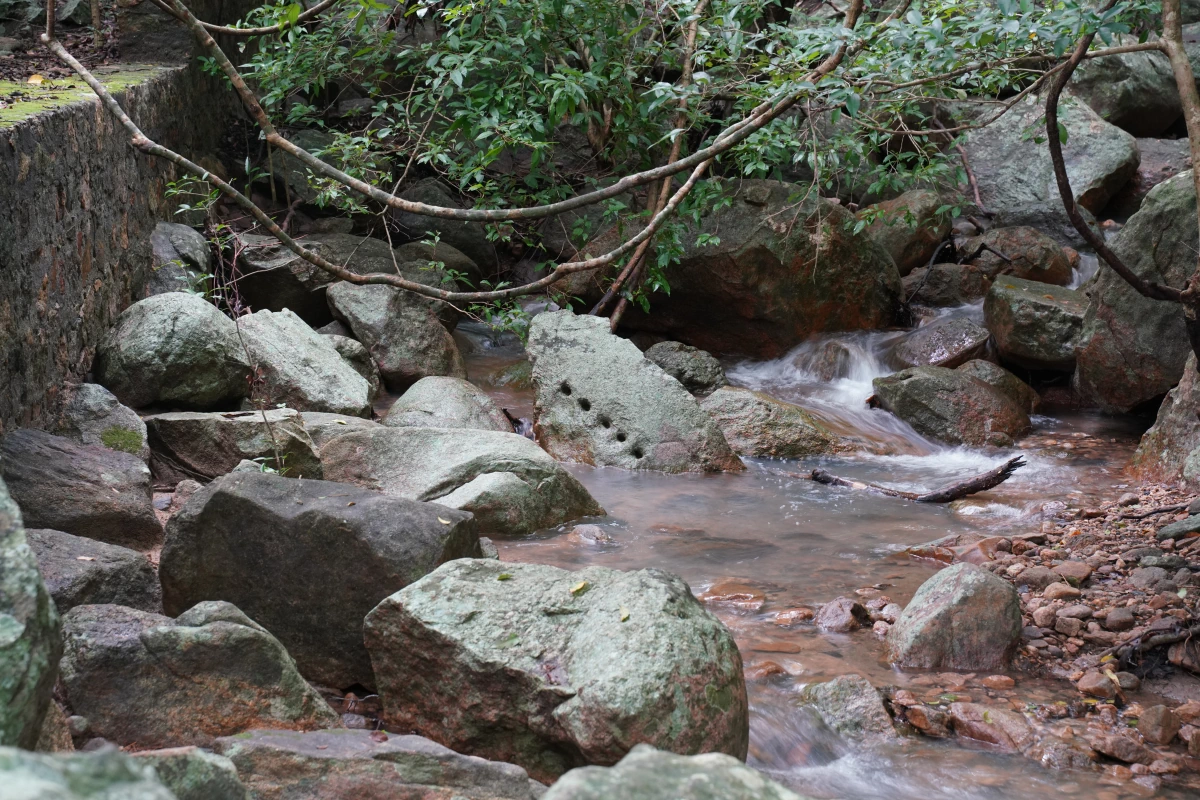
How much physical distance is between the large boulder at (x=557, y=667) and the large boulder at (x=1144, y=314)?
577 centimetres

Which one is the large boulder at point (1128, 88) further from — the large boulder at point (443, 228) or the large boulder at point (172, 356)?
the large boulder at point (172, 356)

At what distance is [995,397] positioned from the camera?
7812 mm

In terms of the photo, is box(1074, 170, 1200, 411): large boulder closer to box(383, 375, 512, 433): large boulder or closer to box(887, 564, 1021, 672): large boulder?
box(887, 564, 1021, 672): large boulder

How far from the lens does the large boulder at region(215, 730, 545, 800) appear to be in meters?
2.03

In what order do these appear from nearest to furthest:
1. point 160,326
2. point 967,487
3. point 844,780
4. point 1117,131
A: point 844,780, point 160,326, point 967,487, point 1117,131

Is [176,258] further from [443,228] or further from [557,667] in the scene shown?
[557,667]

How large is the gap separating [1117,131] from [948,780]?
35.9 ft

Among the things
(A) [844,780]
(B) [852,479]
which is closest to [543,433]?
(B) [852,479]

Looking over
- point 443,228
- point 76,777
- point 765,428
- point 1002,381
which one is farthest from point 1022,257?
point 76,777

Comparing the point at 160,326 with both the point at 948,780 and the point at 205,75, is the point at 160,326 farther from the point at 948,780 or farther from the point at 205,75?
the point at 205,75

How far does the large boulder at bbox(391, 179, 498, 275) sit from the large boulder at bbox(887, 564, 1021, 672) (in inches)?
284

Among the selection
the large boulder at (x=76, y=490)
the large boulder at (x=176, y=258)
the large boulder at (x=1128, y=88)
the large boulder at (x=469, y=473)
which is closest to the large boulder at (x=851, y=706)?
the large boulder at (x=469, y=473)

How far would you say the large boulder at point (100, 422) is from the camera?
4.32 meters

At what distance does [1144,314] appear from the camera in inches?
283
